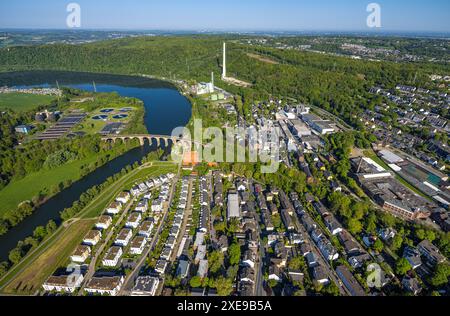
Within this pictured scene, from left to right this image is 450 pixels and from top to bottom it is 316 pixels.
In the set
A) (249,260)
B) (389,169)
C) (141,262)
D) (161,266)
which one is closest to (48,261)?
(141,262)

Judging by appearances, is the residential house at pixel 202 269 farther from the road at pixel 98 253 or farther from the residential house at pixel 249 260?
the road at pixel 98 253

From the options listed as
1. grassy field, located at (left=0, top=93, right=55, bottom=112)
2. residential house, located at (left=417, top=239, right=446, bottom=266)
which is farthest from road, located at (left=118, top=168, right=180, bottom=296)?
grassy field, located at (left=0, top=93, right=55, bottom=112)

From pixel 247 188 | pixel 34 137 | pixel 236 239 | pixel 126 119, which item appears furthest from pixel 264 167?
pixel 34 137

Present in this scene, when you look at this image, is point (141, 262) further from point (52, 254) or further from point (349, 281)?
point (349, 281)

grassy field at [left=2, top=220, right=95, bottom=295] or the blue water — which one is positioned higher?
the blue water

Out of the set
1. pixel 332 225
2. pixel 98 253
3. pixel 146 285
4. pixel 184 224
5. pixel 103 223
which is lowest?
pixel 146 285

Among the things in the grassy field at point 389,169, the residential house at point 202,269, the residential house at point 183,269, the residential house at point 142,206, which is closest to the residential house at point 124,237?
the residential house at point 142,206

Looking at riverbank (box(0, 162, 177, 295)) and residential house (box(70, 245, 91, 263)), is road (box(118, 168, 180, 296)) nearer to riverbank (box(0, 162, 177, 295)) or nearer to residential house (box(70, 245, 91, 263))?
residential house (box(70, 245, 91, 263))
